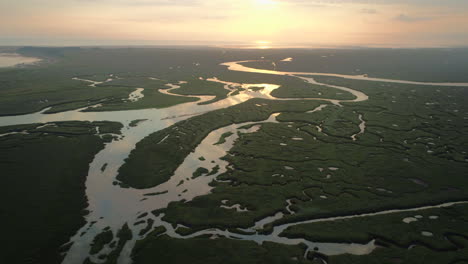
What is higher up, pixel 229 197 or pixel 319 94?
pixel 319 94

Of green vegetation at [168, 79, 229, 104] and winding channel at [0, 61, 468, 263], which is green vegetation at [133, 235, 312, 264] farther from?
green vegetation at [168, 79, 229, 104]

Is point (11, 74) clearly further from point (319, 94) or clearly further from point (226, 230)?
point (226, 230)

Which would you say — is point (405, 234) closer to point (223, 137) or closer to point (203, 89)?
point (223, 137)

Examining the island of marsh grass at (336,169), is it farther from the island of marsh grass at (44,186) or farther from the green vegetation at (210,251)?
the island of marsh grass at (44,186)

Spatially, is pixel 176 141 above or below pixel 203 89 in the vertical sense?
below

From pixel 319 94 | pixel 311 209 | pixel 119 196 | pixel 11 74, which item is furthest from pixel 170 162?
pixel 11 74

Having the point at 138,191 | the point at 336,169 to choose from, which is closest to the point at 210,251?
the point at 138,191

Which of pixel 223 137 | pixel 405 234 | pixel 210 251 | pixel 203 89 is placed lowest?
pixel 210 251

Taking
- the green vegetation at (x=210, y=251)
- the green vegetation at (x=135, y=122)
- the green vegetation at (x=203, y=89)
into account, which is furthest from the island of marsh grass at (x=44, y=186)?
the green vegetation at (x=203, y=89)
